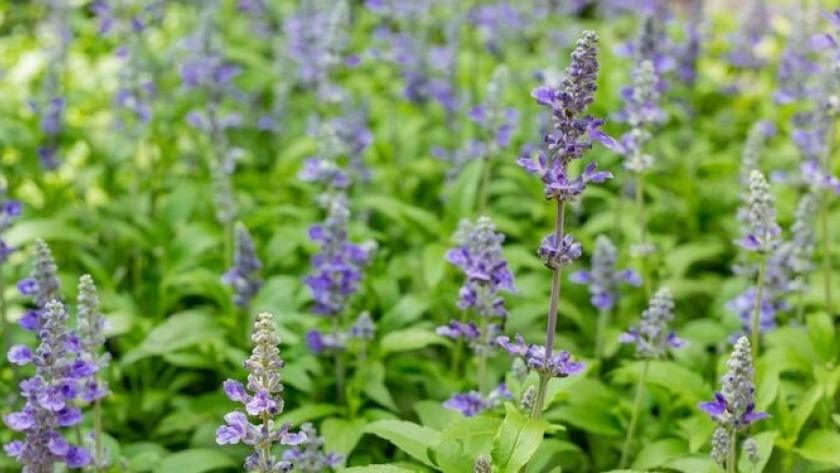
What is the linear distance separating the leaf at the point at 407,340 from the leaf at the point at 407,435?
1.16 meters

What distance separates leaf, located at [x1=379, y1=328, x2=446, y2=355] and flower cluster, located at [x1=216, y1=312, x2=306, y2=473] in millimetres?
1929

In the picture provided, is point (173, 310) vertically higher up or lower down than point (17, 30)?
lower down

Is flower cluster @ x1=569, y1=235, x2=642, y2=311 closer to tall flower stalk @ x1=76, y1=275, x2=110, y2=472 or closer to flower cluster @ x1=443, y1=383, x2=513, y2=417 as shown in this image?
flower cluster @ x1=443, y1=383, x2=513, y2=417

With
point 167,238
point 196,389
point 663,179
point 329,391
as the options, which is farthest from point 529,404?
point 663,179

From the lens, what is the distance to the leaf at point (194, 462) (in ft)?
17.1

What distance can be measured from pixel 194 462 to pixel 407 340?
1.25 meters

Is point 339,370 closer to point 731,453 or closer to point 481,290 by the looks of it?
point 481,290

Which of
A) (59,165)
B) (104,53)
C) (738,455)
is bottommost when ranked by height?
(738,455)

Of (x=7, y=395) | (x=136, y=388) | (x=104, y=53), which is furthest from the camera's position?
(x=104, y=53)

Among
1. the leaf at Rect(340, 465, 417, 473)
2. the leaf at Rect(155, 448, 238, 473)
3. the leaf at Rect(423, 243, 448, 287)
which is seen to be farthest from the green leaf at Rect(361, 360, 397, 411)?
the leaf at Rect(340, 465, 417, 473)

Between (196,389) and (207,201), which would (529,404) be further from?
(207,201)

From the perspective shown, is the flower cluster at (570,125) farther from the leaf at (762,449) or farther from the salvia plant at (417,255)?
the leaf at (762,449)

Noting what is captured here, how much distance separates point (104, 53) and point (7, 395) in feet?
17.2

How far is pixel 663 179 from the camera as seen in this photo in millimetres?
8414
